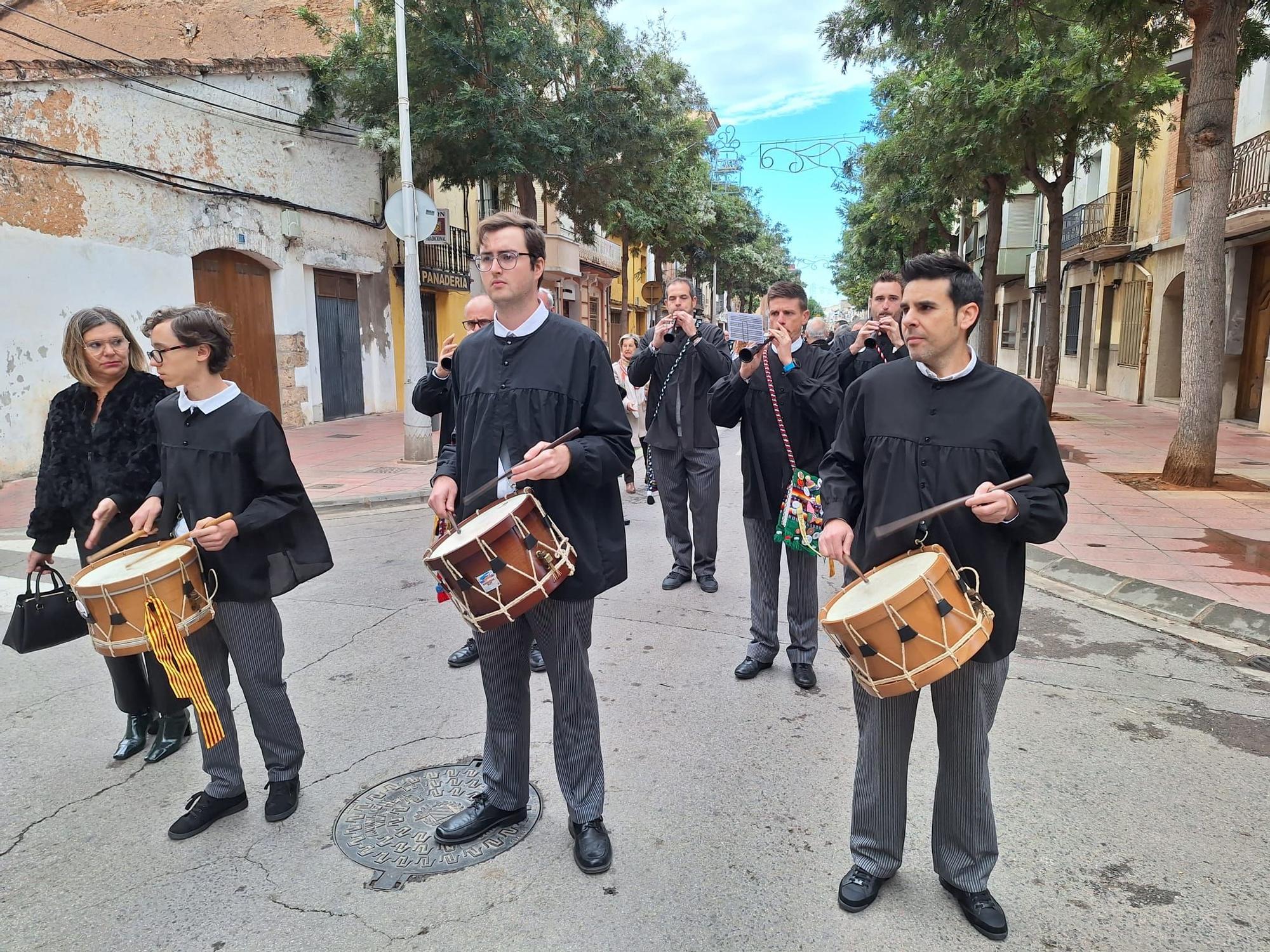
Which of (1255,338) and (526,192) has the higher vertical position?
(526,192)

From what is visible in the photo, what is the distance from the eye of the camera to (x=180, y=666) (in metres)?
2.79

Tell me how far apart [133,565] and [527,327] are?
1.49 metres

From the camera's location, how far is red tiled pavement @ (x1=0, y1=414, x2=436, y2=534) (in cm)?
921

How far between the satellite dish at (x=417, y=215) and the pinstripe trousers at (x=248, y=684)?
354 inches

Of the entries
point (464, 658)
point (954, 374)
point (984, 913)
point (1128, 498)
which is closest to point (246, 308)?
point (464, 658)

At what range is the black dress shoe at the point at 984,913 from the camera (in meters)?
2.43

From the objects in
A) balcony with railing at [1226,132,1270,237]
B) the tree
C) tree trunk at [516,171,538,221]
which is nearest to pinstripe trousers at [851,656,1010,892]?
the tree

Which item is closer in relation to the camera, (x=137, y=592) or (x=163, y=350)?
(x=137, y=592)

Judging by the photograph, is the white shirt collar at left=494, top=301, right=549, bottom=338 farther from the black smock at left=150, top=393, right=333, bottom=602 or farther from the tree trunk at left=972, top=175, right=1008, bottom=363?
the tree trunk at left=972, top=175, right=1008, bottom=363

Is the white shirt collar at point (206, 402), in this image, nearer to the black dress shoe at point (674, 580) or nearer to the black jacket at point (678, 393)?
the black jacket at point (678, 393)

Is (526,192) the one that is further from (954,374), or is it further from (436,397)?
(954,374)

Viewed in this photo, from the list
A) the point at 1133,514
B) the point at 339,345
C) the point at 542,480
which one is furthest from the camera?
the point at 339,345

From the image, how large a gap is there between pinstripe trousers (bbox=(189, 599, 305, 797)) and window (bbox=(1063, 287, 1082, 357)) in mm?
26460

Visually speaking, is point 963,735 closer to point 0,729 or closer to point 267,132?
point 0,729
